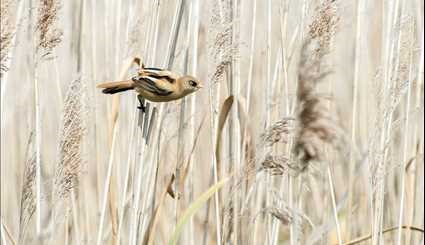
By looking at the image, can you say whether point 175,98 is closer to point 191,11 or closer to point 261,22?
point 191,11

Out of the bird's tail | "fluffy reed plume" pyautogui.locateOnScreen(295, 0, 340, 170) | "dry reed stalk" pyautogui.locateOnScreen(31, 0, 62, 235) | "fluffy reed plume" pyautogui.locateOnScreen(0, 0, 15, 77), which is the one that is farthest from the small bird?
"fluffy reed plume" pyautogui.locateOnScreen(295, 0, 340, 170)

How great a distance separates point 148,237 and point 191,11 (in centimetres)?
57

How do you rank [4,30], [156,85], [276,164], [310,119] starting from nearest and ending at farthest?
[310,119] < [4,30] < [276,164] < [156,85]

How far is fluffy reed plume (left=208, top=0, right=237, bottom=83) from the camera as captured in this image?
1.87m

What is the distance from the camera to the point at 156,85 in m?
1.87

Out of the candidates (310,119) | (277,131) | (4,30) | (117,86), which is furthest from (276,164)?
(4,30)

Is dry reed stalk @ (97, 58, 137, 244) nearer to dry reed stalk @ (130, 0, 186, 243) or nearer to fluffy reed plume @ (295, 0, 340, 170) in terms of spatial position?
dry reed stalk @ (130, 0, 186, 243)

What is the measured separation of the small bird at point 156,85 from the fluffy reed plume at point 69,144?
0.65 ft

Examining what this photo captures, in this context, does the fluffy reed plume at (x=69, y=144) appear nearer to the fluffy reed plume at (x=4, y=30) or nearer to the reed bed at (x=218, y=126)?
the reed bed at (x=218, y=126)

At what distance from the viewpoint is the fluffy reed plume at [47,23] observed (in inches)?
70.3

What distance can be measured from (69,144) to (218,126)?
52 cm

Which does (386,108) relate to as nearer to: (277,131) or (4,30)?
(277,131)

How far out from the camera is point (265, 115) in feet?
7.06

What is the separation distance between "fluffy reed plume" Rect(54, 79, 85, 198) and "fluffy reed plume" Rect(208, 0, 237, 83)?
0.35 m
